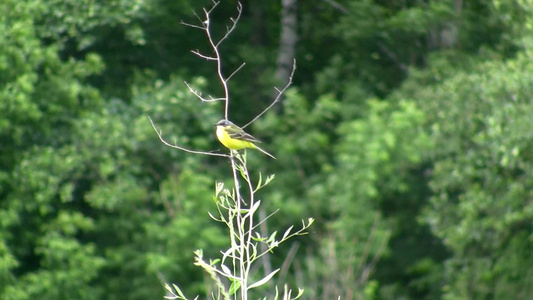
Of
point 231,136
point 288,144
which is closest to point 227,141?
point 231,136

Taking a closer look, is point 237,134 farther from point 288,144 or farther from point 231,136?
point 288,144

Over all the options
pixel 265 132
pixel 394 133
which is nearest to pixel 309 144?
pixel 265 132

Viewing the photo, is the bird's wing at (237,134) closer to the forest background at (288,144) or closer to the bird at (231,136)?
the bird at (231,136)

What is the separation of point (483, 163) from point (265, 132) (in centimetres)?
509

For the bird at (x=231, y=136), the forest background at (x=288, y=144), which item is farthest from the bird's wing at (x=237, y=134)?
the forest background at (x=288, y=144)

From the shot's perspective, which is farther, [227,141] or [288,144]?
[288,144]

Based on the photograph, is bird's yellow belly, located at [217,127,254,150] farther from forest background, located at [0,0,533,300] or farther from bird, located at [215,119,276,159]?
forest background, located at [0,0,533,300]

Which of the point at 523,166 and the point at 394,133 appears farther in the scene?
the point at 394,133

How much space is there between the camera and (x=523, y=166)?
A: 1510 cm

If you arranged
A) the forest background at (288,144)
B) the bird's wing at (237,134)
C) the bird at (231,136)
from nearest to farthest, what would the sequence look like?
the bird at (231,136)
the bird's wing at (237,134)
the forest background at (288,144)

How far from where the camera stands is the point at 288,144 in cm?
2000

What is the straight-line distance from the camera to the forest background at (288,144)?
16.3m

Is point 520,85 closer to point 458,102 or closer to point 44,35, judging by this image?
point 458,102

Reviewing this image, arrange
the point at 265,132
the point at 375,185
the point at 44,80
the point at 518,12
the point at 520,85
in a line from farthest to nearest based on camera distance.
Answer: the point at 265,132 → the point at 375,185 → the point at 44,80 → the point at 518,12 → the point at 520,85
